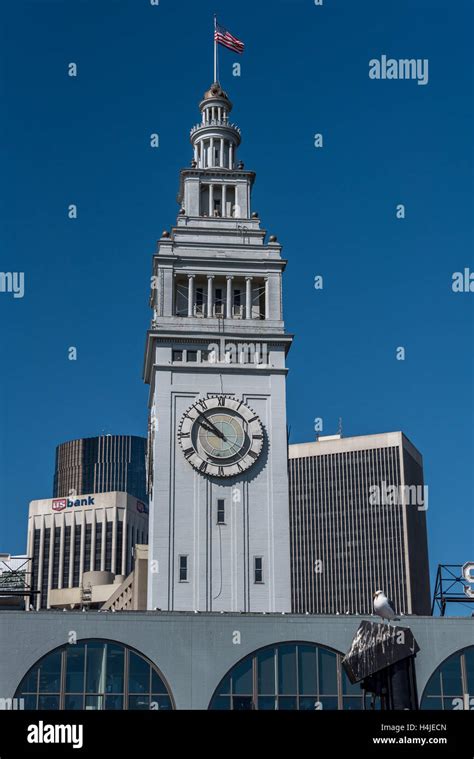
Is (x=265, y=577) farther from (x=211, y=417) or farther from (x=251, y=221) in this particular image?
(x=251, y=221)

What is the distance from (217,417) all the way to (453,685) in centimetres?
2840

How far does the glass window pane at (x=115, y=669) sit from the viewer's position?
70750 millimetres

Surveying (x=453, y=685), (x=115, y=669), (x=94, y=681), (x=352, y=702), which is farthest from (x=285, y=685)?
(x=94, y=681)

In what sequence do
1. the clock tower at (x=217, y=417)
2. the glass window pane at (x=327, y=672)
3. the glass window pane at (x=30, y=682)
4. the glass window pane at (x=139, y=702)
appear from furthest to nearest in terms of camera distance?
1. the clock tower at (x=217, y=417)
2. the glass window pane at (x=327, y=672)
3. the glass window pane at (x=139, y=702)
4. the glass window pane at (x=30, y=682)

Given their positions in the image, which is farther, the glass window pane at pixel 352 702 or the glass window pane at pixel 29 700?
the glass window pane at pixel 352 702

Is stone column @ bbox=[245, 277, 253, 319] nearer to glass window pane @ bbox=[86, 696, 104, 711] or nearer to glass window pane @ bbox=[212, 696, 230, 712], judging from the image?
glass window pane @ bbox=[212, 696, 230, 712]

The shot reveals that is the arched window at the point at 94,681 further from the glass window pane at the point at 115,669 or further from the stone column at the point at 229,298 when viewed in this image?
the stone column at the point at 229,298

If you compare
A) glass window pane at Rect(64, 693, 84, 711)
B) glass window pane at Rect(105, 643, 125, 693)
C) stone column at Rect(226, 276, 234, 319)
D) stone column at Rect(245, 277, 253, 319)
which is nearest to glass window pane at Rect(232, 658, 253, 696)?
glass window pane at Rect(105, 643, 125, 693)

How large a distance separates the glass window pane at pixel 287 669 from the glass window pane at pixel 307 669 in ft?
1.31

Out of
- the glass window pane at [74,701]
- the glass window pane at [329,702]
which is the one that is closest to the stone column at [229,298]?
the glass window pane at [329,702]

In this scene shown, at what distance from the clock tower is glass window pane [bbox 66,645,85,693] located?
1620cm

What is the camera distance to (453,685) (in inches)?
2867

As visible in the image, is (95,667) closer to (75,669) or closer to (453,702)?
(75,669)
